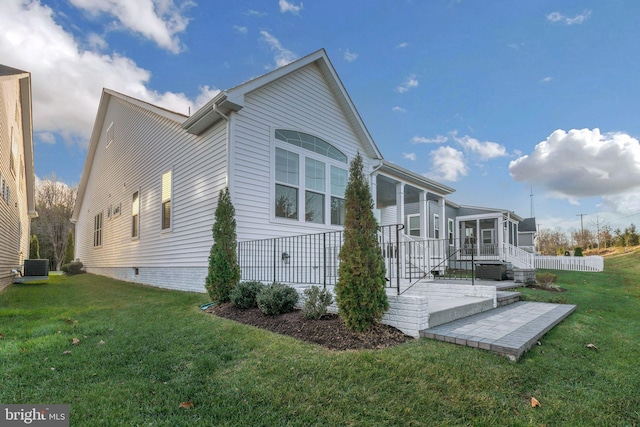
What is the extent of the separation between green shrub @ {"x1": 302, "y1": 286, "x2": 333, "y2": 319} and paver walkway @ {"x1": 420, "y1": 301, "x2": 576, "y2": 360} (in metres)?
1.36

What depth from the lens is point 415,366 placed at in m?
3.09

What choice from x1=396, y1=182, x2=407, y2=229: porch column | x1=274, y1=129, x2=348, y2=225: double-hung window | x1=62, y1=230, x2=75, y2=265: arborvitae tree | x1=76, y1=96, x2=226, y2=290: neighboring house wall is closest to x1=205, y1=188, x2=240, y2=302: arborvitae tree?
x1=76, y1=96, x2=226, y2=290: neighboring house wall

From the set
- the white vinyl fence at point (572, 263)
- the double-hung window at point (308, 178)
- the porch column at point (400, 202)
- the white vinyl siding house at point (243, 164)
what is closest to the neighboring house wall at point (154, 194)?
the white vinyl siding house at point (243, 164)

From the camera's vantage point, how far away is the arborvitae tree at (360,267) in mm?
4078

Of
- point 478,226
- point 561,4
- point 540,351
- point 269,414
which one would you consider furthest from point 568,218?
point 269,414

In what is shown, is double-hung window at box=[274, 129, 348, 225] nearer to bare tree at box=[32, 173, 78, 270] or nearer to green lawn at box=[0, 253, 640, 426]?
green lawn at box=[0, 253, 640, 426]

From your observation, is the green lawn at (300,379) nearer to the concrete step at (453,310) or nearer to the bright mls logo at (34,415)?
the bright mls logo at (34,415)

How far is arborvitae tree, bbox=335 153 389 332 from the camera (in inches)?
161

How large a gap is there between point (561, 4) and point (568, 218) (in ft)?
160

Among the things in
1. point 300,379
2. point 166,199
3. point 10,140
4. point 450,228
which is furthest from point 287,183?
point 450,228

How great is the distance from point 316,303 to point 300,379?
1923 mm

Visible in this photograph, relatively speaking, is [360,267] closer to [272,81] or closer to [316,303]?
[316,303]

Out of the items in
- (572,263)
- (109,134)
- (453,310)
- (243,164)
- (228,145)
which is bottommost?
(572,263)

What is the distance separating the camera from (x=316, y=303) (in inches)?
188
